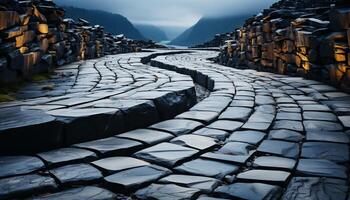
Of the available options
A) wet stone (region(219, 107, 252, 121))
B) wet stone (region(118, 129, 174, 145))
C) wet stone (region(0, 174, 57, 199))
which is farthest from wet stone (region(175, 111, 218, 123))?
wet stone (region(0, 174, 57, 199))

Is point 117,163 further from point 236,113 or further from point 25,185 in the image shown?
point 236,113

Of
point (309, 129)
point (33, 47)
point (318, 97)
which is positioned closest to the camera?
point (309, 129)

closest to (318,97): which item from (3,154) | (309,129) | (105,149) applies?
(309,129)

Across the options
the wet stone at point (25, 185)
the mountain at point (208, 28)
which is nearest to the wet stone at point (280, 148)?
the wet stone at point (25, 185)

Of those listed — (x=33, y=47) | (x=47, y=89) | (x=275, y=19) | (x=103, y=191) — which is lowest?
(x=103, y=191)

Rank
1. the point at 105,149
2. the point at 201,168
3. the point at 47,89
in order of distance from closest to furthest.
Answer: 1. the point at 201,168
2. the point at 105,149
3. the point at 47,89

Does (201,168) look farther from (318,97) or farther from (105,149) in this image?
(318,97)

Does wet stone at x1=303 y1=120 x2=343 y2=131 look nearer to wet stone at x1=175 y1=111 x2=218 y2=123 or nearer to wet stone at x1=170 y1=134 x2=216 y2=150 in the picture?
wet stone at x1=175 y1=111 x2=218 y2=123
